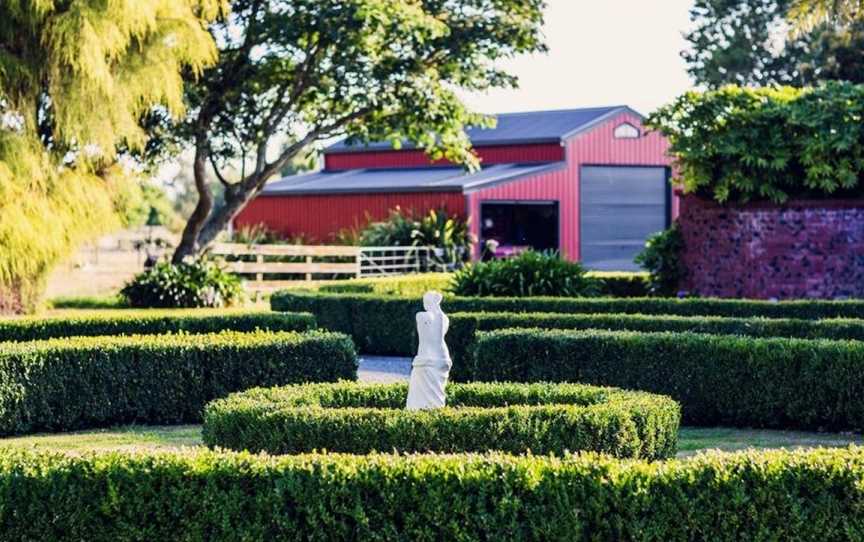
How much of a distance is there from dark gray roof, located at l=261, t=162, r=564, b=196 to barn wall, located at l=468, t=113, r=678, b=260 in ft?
0.98

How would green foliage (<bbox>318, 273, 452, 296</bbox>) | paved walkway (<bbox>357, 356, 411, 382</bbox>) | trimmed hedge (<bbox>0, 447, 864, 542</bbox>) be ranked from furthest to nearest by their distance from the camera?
green foliage (<bbox>318, 273, 452, 296</bbox>) → paved walkway (<bbox>357, 356, 411, 382</bbox>) → trimmed hedge (<bbox>0, 447, 864, 542</bbox>)

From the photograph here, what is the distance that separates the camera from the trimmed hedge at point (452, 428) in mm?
8109

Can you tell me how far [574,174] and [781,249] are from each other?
18.0m

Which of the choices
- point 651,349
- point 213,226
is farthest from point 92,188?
point 651,349

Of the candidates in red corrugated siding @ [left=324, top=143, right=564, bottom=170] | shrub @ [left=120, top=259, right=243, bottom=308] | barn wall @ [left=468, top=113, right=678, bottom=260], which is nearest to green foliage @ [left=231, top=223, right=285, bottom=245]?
red corrugated siding @ [left=324, top=143, right=564, bottom=170]

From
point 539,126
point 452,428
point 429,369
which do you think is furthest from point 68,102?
point 539,126

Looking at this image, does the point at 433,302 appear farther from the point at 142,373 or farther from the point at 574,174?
the point at 574,174

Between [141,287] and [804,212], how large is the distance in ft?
38.7

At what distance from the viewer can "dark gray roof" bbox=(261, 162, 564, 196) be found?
117ft

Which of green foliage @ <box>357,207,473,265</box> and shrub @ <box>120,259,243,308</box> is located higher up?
green foliage @ <box>357,207,473,265</box>

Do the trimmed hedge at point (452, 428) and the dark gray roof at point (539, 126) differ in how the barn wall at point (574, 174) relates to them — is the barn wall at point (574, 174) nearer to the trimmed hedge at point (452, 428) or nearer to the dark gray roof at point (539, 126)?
the dark gray roof at point (539, 126)

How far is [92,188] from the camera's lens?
22531mm

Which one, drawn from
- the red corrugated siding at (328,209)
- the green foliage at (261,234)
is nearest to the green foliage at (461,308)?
the red corrugated siding at (328,209)

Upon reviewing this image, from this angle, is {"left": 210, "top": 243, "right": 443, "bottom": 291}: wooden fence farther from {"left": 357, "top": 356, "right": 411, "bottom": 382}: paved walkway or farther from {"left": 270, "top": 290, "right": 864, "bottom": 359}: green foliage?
{"left": 357, "top": 356, "right": 411, "bottom": 382}: paved walkway
